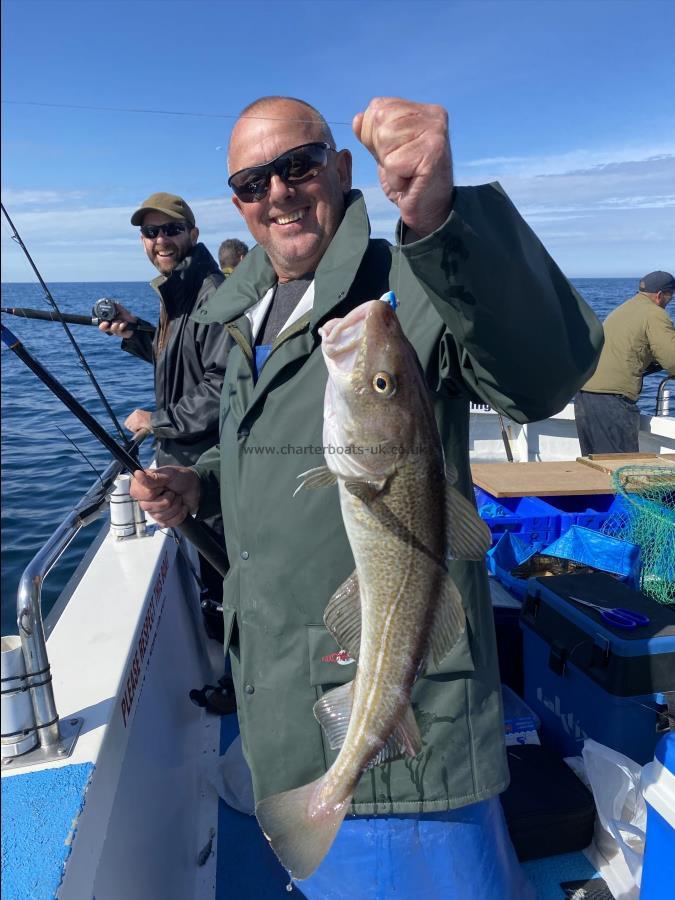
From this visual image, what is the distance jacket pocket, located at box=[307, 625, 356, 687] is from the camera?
185cm

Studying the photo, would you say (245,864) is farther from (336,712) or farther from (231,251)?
(231,251)

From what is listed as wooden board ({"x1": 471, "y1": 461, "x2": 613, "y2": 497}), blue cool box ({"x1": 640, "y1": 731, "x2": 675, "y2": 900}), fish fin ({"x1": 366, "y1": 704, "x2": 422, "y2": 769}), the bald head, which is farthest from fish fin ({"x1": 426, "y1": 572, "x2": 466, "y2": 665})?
wooden board ({"x1": 471, "y1": 461, "x2": 613, "y2": 497})

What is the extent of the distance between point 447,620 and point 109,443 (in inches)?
67.0

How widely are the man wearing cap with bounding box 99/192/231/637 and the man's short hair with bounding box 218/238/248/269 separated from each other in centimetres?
264

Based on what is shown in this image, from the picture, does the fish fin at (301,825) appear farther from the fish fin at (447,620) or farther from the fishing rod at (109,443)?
the fishing rod at (109,443)

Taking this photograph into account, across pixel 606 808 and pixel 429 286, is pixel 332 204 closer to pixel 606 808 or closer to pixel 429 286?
pixel 429 286

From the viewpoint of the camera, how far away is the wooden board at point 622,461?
570cm

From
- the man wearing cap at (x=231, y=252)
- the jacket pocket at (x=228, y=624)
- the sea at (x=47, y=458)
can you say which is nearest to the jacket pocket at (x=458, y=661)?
the jacket pocket at (x=228, y=624)

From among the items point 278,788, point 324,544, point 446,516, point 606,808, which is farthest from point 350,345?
point 606,808

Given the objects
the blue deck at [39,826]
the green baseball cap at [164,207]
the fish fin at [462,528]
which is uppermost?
the green baseball cap at [164,207]

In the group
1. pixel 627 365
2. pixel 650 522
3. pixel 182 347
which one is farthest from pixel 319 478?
pixel 627 365

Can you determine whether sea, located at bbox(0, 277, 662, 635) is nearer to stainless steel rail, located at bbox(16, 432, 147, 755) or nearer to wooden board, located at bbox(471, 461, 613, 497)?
wooden board, located at bbox(471, 461, 613, 497)

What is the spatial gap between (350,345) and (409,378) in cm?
16

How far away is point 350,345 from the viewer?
1502 mm
